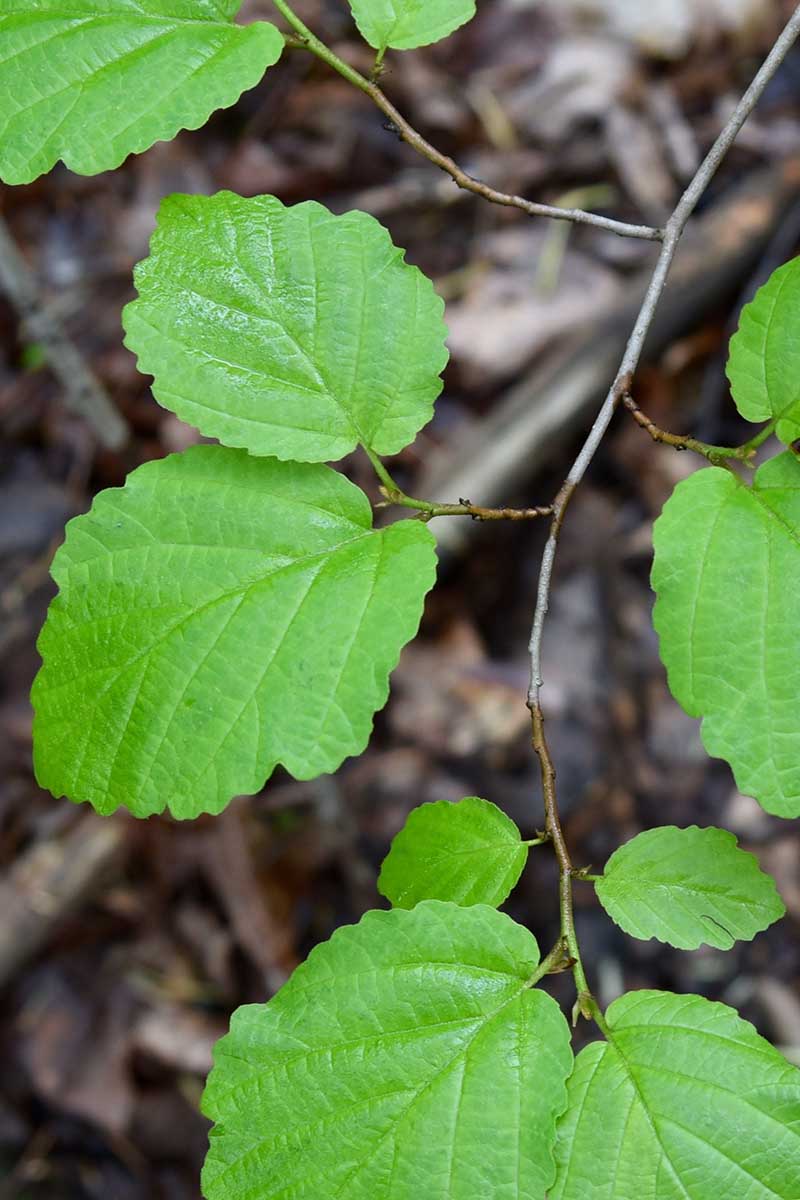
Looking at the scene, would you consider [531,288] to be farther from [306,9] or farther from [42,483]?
[42,483]

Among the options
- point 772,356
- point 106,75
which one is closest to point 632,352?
point 772,356

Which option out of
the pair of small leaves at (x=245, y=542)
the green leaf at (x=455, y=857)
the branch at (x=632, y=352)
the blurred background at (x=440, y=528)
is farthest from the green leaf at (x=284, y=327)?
the blurred background at (x=440, y=528)

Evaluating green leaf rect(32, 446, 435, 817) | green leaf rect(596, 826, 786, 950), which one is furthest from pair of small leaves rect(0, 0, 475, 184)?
green leaf rect(596, 826, 786, 950)

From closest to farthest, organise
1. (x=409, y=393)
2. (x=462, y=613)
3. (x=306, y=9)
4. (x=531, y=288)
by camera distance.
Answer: (x=409, y=393) → (x=462, y=613) → (x=531, y=288) → (x=306, y=9)

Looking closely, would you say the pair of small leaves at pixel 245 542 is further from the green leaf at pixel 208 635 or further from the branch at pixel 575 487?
the branch at pixel 575 487

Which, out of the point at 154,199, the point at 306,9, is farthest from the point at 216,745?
the point at 306,9

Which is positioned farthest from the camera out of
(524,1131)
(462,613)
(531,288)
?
(531,288)
